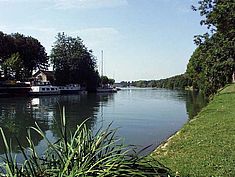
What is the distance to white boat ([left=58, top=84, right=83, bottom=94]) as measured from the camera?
8196 centimetres

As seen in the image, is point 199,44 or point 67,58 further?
point 67,58

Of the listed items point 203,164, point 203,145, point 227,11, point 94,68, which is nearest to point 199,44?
point 227,11

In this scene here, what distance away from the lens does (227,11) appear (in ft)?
76.8

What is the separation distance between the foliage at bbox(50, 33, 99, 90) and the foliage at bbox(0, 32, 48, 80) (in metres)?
3.85

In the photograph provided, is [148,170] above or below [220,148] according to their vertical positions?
above

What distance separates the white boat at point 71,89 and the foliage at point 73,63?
1706mm

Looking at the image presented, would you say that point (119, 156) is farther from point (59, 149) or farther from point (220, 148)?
point (220, 148)

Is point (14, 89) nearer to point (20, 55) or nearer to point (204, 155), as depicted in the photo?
point (20, 55)

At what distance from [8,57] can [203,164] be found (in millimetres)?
73393

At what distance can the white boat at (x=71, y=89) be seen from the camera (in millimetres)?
81963

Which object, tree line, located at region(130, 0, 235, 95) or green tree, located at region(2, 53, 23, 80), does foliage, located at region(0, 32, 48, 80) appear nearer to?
green tree, located at region(2, 53, 23, 80)

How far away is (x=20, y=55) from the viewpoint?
257 ft

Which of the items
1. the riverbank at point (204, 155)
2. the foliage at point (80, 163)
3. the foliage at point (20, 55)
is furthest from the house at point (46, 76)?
the foliage at point (80, 163)

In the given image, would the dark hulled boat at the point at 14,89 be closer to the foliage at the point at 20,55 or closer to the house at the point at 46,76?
the foliage at the point at 20,55
